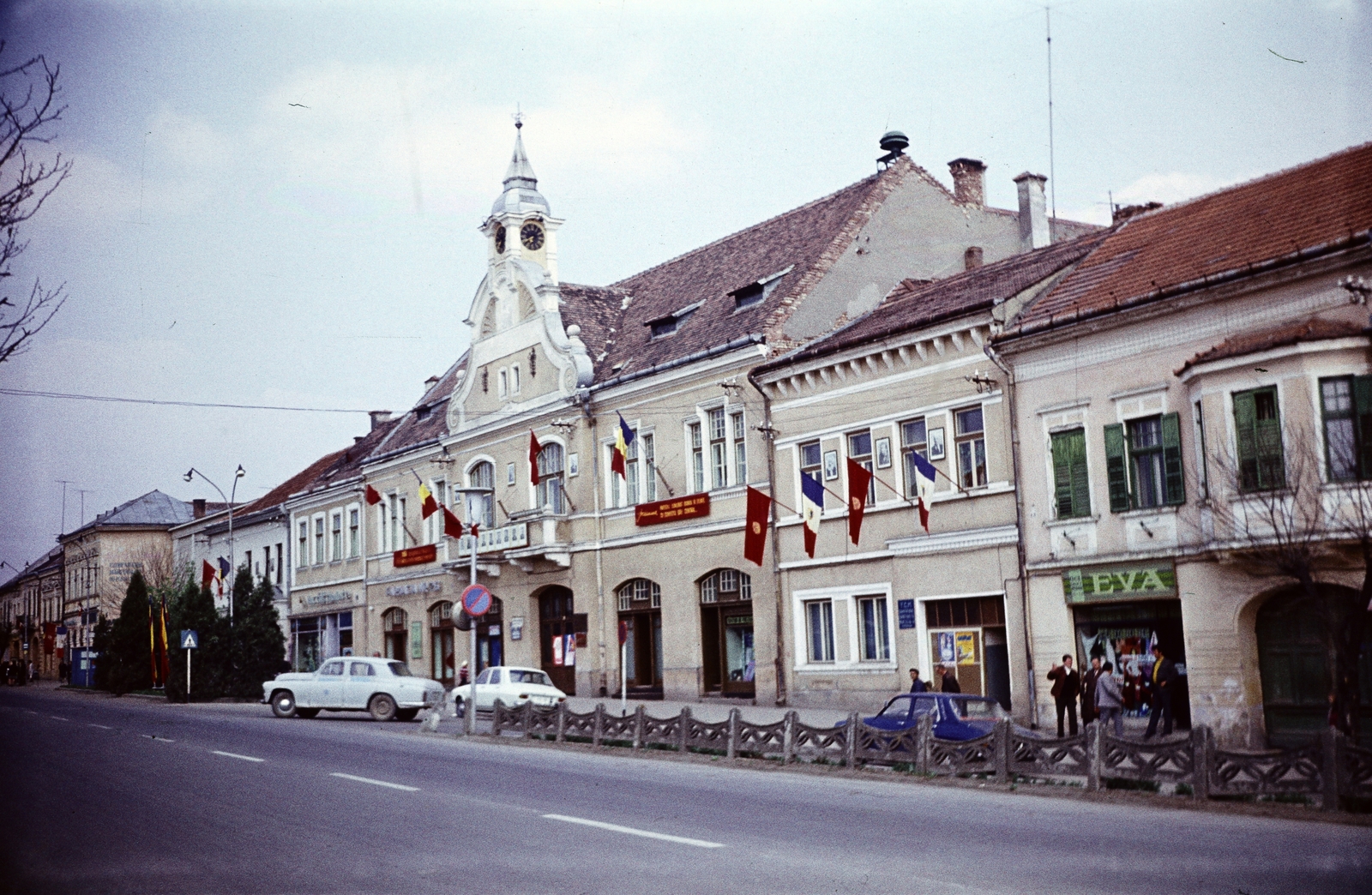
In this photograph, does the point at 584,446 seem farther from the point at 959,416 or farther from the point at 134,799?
the point at 134,799

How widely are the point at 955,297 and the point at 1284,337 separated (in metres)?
10.0

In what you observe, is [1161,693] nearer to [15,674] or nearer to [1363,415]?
[1363,415]

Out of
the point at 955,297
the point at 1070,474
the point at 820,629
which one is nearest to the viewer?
A: the point at 1070,474

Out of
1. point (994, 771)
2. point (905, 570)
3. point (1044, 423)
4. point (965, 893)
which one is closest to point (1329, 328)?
point (1044, 423)

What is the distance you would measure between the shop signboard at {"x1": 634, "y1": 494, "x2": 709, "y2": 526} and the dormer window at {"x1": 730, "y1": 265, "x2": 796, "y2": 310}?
215 inches

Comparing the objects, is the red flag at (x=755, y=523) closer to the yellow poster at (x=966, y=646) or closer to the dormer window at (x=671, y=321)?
the yellow poster at (x=966, y=646)

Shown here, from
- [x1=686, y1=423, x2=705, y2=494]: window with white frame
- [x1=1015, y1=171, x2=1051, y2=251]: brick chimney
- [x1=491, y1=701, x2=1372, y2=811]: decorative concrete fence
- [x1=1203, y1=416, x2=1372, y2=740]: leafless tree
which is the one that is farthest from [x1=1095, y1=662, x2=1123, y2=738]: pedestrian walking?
[x1=1015, y1=171, x2=1051, y2=251]: brick chimney

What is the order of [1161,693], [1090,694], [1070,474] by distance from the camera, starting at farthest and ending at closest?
1. [1070,474]
2. [1090,694]
3. [1161,693]

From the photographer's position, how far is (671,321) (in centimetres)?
4016

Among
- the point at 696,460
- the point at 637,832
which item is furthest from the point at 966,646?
the point at 637,832

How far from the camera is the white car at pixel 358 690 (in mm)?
35156

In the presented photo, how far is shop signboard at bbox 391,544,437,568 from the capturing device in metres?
49.0

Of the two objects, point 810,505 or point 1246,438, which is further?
point 810,505

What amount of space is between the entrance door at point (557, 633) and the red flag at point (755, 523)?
11059 mm
